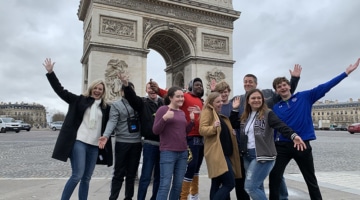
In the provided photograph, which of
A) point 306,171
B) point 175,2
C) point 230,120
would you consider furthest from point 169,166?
point 175,2

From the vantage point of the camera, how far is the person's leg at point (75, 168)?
133 inches

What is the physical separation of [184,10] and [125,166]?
19267 millimetres

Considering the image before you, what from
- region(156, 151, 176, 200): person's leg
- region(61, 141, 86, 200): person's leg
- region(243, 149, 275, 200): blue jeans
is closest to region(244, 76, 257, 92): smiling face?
region(243, 149, 275, 200): blue jeans

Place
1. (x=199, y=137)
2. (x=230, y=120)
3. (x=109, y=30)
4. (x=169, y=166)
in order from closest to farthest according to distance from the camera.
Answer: (x=169, y=166)
(x=230, y=120)
(x=199, y=137)
(x=109, y=30)

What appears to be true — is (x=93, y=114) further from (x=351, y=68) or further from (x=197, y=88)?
(x=351, y=68)

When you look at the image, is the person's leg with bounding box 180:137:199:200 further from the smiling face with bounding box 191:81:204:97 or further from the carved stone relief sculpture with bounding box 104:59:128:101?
the carved stone relief sculpture with bounding box 104:59:128:101

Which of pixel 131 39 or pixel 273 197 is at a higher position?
pixel 131 39

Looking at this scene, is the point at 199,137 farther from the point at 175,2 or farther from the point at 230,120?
the point at 175,2

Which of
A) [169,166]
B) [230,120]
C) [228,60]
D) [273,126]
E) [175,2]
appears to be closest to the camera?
[273,126]

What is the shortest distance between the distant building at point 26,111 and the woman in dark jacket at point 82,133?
332ft

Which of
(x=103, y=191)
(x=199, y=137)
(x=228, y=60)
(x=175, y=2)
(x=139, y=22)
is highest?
(x=175, y=2)

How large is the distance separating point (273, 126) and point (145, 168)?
162 cm

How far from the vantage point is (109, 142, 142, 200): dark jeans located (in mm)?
3711

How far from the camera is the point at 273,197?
3.38 metres
